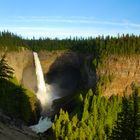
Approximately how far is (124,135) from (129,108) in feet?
12.3

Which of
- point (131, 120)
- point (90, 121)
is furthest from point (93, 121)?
point (131, 120)

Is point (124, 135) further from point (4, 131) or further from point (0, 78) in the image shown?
point (0, 78)

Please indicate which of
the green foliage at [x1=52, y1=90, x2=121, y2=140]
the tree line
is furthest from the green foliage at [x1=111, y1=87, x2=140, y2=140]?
the green foliage at [x1=52, y1=90, x2=121, y2=140]

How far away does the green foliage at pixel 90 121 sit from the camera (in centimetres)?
13760

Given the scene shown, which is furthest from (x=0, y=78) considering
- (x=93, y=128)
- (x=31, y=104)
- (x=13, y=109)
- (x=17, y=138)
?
(x=31, y=104)

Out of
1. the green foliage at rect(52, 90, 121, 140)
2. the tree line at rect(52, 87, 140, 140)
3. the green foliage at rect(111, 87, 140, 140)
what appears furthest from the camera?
the green foliage at rect(52, 90, 121, 140)

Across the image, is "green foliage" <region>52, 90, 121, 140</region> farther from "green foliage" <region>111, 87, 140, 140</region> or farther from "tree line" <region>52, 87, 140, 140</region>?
"green foliage" <region>111, 87, 140, 140</region>

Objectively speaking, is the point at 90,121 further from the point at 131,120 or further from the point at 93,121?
the point at 131,120

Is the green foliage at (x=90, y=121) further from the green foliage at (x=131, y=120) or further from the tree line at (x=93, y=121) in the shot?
the green foliage at (x=131, y=120)

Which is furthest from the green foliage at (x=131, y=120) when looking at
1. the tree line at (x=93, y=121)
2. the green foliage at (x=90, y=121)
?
the green foliage at (x=90, y=121)

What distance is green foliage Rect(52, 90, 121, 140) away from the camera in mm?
137600

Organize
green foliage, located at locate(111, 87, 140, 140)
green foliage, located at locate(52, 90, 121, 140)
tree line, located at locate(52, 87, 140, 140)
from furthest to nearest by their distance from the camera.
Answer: green foliage, located at locate(52, 90, 121, 140) < tree line, located at locate(52, 87, 140, 140) < green foliage, located at locate(111, 87, 140, 140)

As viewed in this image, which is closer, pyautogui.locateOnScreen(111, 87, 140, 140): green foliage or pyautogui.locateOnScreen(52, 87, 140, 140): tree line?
pyautogui.locateOnScreen(111, 87, 140, 140): green foliage

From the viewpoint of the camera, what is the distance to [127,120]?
71562 mm
